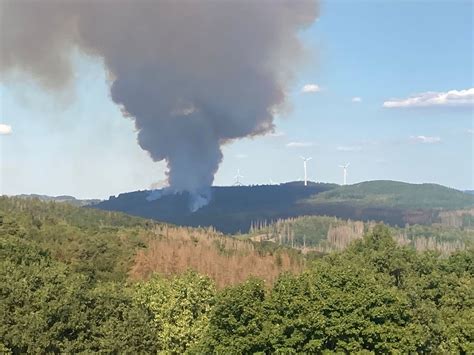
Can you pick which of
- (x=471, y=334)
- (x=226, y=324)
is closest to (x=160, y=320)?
(x=226, y=324)

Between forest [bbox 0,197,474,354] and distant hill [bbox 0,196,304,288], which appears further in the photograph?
distant hill [bbox 0,196,304,288]

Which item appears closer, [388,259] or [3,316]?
[3,316]

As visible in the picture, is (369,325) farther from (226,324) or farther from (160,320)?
(160,320)

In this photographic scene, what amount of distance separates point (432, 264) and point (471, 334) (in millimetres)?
25199

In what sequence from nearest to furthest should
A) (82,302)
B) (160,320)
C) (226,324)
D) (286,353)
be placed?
1. (286,353)
2. (226,324)
3. (82,302)
4. (160,320)

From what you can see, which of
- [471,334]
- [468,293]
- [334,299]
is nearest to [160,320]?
[334,299]

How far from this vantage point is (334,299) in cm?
3431

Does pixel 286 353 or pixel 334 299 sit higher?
pixel 334 299

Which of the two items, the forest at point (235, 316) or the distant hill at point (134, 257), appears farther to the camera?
the distant hill at point (134, 257)

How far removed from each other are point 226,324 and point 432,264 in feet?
114

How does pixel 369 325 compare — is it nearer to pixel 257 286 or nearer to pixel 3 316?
pixel 257 286

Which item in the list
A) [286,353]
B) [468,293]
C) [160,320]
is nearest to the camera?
[286,353]

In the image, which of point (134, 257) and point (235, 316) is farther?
point (134, 257)

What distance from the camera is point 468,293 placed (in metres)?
48.2
